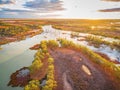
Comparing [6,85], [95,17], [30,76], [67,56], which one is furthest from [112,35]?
[6,85]

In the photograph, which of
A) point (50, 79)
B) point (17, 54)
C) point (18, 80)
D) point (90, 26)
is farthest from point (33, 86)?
point (90, 26)

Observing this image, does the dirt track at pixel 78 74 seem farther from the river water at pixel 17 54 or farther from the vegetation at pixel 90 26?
the vegetation at pixel 90 26

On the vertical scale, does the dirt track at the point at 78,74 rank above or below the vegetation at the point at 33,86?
below

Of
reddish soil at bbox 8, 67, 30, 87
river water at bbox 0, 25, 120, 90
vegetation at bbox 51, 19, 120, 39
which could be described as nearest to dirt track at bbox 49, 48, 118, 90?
reddish soil at bbox 8, 67, 30, 87

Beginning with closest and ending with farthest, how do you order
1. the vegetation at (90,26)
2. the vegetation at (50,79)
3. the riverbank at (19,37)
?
the vegetation at (50,79)
the riverbank at (19,37)
the vegetation at (90,26)

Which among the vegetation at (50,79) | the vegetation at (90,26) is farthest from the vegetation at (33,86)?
the vegetation at (90,26)

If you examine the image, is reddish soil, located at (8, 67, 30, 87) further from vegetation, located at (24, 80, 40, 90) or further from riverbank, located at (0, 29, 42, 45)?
riverbank, located at (0, 29, 42, 45)
